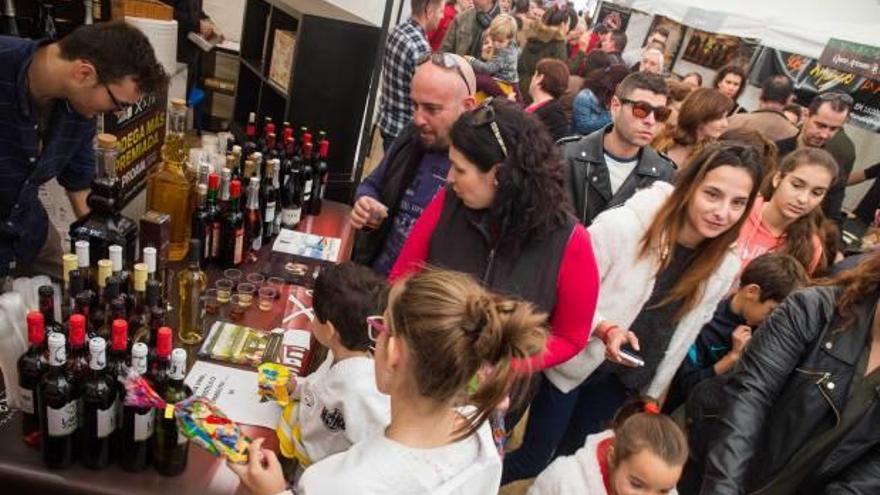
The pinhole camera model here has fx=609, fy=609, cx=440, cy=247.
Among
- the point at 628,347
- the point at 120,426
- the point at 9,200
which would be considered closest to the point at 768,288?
the point at 628,347

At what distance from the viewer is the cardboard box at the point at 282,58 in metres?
3.61

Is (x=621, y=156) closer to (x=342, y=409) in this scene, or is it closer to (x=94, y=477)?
(x=342, y=409)

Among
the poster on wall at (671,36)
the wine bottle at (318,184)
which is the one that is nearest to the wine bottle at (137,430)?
the wine bottle at (318,184)

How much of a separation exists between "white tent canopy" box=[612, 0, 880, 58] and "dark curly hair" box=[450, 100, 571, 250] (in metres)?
7.14

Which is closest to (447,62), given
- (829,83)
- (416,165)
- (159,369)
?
(416,165)

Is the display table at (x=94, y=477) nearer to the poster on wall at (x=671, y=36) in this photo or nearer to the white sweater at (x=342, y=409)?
the white sweater at (x=342, y=409)

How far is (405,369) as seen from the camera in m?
1.22

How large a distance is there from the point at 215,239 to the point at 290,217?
0.51 metres

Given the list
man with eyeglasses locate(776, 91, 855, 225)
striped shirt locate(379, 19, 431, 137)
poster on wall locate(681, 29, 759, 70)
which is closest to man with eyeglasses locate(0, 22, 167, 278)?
striped shirt locate(379, 19, 431, 137)

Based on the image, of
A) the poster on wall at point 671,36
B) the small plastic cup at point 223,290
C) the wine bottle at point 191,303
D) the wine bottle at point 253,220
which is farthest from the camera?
the poster on wall at point 671,36

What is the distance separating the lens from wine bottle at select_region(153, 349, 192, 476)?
4.67ft

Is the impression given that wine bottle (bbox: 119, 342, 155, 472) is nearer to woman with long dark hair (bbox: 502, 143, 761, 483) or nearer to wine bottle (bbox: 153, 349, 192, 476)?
wine bottle (bbox: 153, 349, 192, 476)

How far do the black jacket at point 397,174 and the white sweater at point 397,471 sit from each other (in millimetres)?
1365

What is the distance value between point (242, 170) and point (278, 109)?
66.9 inches
